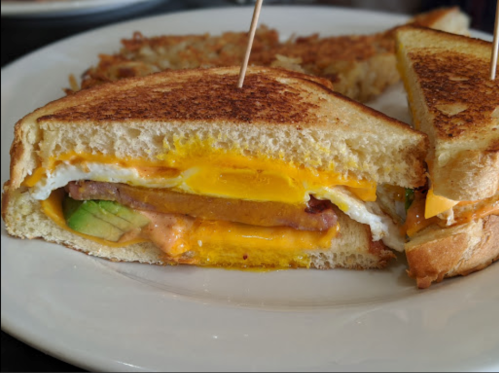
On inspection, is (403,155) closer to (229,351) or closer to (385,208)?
(385,208)

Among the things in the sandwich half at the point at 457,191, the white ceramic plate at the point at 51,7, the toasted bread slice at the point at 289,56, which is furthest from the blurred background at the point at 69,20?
the sandwich half at the point at 457,191

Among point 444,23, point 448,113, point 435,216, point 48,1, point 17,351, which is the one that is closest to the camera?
point 17,351

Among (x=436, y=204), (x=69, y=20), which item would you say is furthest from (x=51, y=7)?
(x=436, y=204)

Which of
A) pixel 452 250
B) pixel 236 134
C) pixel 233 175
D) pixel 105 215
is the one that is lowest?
pixel 105 215

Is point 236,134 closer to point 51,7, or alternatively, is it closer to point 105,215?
point 105,215

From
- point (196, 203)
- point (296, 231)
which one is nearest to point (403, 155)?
point (296, 231)

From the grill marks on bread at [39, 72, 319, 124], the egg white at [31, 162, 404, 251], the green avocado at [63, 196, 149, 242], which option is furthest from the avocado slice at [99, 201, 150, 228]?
the grill marks on bread at [39, 72, 319, 124]

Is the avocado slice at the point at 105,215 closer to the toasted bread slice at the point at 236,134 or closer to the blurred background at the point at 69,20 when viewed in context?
the toasted bread slice at the point at 236,134
